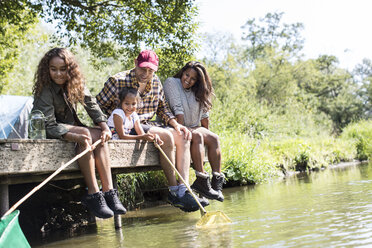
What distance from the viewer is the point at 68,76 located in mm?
3695

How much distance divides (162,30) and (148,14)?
46 centimetres

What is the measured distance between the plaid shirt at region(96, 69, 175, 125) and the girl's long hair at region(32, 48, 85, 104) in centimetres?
64

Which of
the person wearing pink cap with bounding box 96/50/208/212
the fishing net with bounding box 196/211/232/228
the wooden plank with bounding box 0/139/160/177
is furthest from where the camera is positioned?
the person wearing pink cap with bounding box 96/50/208/212

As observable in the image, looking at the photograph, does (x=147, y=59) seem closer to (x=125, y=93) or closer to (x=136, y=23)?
(x=125, y=93)

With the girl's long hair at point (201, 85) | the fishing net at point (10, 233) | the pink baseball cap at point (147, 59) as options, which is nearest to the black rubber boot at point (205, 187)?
the girl's long hair at point (201, 85)

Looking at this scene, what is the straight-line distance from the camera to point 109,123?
4.28 meters

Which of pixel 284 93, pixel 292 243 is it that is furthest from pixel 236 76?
pixel 292 243

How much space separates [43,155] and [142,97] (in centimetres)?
137

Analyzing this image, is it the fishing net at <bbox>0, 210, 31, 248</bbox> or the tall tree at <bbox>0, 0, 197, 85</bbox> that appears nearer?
the fishing net at <bbox>0, 210, 31, 248</bbox>

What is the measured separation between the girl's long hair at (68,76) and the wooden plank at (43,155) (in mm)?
430

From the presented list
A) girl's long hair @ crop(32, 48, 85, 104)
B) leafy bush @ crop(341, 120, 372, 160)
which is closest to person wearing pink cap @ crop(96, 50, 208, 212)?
girl's long hair @ crop(32, 48, 85, 104)

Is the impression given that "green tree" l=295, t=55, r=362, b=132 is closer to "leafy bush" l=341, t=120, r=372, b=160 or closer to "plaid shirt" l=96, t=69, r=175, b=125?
"leafy bush" l=341, t=120, r=372, b=160

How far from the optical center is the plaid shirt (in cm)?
439

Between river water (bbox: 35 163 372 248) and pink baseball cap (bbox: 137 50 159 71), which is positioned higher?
pink baseball cap (bbox: 137 50 159 71)
